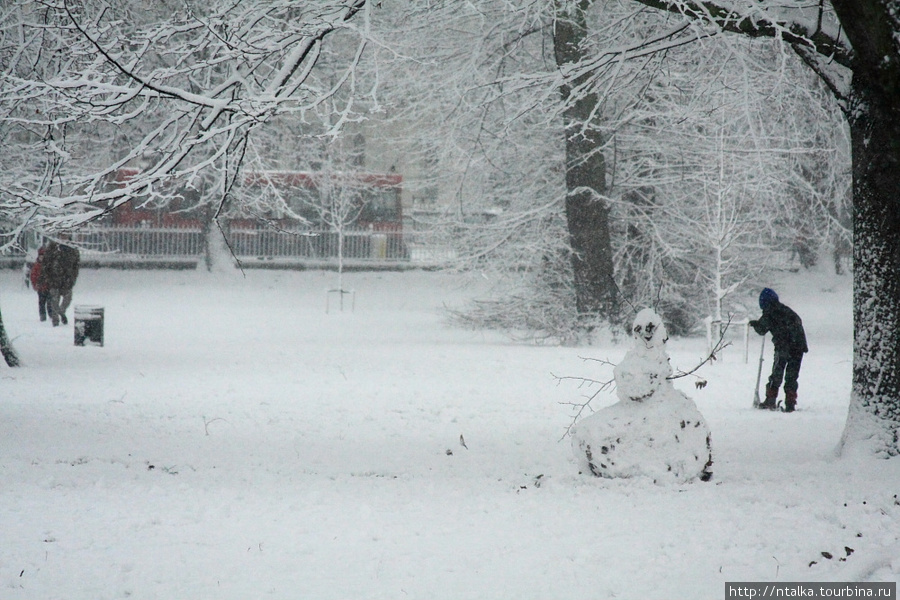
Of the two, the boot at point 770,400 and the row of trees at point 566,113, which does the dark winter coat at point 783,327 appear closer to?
the boot at point 770,400

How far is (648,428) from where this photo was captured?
5.71 m

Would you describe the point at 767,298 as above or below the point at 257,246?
below

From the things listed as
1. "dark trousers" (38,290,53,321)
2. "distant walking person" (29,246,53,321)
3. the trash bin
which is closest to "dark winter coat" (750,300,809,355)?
the trash bin

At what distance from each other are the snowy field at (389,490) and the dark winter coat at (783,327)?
2.60ft

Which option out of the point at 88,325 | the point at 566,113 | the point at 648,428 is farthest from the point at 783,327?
the point at 88,325

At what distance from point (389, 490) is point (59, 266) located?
1395 centimetres

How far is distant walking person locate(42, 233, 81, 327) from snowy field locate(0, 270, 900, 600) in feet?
13.9

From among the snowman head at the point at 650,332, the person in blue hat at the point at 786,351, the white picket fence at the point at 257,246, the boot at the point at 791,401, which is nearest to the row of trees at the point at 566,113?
the snowman head at the point at 650,332

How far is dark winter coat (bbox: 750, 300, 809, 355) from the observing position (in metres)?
9.88

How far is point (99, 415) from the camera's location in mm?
8812

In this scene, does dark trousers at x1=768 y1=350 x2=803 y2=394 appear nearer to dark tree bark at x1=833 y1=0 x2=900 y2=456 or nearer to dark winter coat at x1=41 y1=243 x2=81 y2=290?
dark tree bark at x1=833 y1=0 x2=900 y2=456

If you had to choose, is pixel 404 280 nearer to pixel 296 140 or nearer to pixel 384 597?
pixel 296 140

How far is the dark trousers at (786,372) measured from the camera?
388 inches

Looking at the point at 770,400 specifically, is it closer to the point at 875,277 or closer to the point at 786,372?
the point at 786,372
